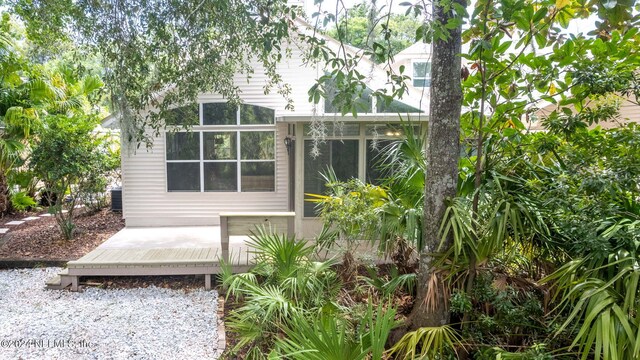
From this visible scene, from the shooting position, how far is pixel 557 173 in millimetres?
2771

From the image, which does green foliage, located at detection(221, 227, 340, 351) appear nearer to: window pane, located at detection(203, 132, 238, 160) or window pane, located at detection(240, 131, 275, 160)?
window pane, located at detection(240, 131, 275, 160)

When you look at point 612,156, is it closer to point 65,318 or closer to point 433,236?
point 433,236

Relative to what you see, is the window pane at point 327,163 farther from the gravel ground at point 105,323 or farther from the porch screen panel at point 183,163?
the porch screen panel at point 183,163

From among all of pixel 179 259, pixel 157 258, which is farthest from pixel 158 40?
pixel 157 258

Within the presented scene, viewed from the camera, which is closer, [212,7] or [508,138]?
[508,138]

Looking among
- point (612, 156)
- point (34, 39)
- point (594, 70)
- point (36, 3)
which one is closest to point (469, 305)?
point (612, 156)

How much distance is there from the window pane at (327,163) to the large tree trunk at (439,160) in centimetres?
339

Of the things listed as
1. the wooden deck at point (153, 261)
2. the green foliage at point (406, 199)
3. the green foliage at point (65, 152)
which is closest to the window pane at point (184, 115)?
the wooden deck at point (153, 261)

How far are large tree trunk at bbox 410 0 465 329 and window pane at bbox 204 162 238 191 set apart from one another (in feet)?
18.8

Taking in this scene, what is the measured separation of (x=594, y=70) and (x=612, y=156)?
590 mm

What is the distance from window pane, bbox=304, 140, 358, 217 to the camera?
637 cm

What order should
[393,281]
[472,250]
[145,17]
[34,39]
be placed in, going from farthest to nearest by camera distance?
[34,39] → [145,17] → [393,281] → [472,250]

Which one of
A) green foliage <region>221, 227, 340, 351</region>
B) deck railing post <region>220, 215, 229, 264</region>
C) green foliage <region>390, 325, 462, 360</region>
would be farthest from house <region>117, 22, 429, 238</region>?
green foliage <region>390, 325, 462, 360</region>

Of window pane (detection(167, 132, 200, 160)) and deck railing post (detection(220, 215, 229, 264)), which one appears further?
window pane (detection(167, 132, 200, 160))
